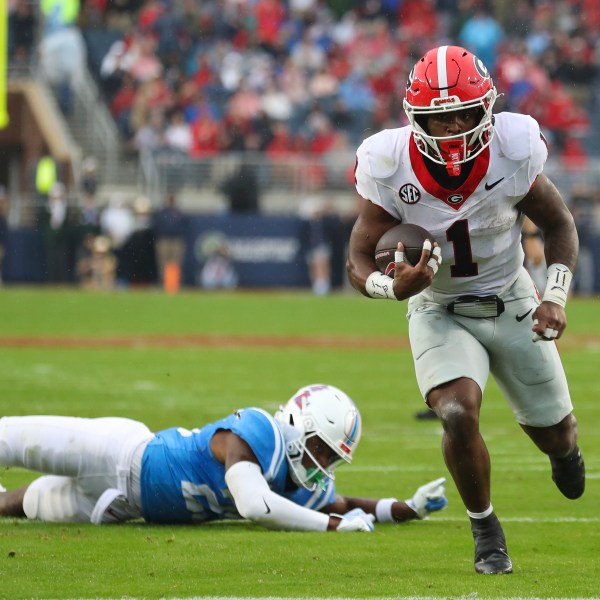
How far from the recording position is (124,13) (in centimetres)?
2616

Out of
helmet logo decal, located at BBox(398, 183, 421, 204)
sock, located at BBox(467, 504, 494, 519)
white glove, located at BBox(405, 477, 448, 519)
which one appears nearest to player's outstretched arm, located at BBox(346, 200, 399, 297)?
helmet logo decal, located at BBox(398, 183, 421, 204)

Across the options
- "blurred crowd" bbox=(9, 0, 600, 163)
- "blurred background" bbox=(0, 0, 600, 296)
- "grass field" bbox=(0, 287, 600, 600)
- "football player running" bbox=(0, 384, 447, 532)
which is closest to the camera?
"grass field" bbox=(0, 287, 600, 600)

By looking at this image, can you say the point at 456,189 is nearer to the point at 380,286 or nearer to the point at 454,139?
the point at 454,139

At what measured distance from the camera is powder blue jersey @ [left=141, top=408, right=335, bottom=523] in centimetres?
544

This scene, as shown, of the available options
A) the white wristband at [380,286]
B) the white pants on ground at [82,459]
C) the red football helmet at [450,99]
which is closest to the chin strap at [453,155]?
the red football helmet at [450,99]

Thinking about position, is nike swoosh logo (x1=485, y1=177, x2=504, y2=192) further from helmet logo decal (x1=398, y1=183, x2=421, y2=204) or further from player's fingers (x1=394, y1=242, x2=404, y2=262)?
player's fingers (x1=394, y1=242, x2=404, y2=262)

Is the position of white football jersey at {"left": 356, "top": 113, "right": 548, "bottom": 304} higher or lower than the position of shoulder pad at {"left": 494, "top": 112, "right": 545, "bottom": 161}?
lower

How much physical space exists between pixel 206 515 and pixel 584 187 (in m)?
19.4

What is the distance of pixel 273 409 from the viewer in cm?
918

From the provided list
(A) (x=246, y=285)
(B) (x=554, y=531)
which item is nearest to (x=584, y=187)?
(A) (x=246, y=285)

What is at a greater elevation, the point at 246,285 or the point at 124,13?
the point at 124,13

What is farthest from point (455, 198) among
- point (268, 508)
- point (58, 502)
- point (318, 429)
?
point (58, 502)

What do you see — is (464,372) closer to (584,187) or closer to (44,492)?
(44,492)

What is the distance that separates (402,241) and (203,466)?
1.32m
